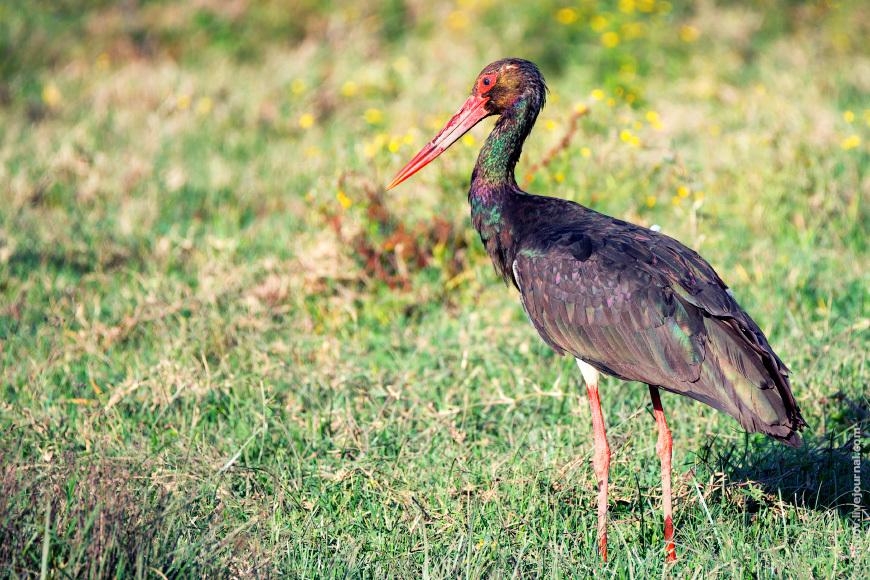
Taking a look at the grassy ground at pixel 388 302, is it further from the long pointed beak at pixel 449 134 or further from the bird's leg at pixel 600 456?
the long pointed beak at pixel 449 134

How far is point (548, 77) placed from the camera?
8.52 meters

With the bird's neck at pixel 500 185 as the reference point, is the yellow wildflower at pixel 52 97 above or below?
below

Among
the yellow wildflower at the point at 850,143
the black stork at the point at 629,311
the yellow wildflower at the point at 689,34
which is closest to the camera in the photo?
the black stork at the point at 629,311

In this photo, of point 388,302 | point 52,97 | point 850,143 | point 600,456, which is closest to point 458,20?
point 52,97

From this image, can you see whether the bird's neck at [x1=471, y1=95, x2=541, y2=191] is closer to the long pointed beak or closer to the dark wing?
the long pointed beak

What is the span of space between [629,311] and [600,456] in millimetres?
600

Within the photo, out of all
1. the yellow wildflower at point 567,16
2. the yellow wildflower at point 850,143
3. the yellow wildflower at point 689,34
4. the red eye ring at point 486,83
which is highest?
the yellow wildflower at point 689,34

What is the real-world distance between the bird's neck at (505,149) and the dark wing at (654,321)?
18.9 inches

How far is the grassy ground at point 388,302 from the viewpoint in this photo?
309 cm

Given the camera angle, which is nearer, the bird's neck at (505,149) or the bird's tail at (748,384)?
the bird's tail at (748,384)

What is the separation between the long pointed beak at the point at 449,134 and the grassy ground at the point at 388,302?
1.04 meters

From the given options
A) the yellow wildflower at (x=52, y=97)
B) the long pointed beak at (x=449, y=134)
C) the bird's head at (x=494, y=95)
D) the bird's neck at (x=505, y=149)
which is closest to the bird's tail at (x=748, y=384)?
the bird's neck at (x=505, y=149)

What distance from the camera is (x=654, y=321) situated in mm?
3271

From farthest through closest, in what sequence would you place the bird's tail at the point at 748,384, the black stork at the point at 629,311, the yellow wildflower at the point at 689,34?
the yellow wildflower at the point at 689,34 → the black stork at the point at 629,311 → the bird's tail at the point at 748,384
